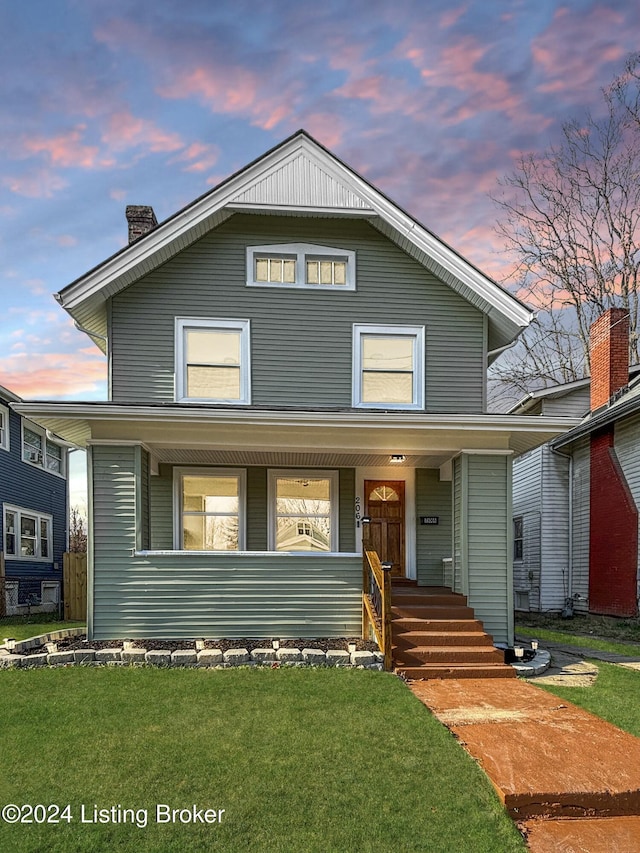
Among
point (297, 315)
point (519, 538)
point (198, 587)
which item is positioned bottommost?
point (519, 538)

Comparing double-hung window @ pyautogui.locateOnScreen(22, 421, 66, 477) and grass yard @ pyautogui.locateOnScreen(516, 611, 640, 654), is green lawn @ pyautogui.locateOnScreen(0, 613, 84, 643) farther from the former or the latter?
grass yard @ pyautogui.locateOnScreen(516, 611, 640, 654)

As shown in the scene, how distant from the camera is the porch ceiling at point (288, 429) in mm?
8828

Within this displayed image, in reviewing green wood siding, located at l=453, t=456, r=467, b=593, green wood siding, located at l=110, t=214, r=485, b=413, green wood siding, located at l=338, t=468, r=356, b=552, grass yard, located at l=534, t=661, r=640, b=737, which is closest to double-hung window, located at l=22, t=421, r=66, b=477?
green wood siding, located at l=110, t=214, r=485, b=413

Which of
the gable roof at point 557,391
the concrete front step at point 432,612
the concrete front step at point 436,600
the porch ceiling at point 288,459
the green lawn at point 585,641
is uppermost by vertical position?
the gable roof at point 557,391

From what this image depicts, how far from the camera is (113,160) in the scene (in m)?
13.1

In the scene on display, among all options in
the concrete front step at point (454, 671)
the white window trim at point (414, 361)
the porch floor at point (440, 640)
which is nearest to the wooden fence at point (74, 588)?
the white window trim at point (414, 361)

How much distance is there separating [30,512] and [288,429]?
14.3 m

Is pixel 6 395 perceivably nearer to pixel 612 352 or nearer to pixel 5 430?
pixel 5 430

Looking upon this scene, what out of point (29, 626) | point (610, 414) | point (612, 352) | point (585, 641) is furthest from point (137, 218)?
point (612, 352)

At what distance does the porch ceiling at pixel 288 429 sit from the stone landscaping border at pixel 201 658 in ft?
9.69

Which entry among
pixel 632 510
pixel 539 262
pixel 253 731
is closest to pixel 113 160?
pixel 253 731

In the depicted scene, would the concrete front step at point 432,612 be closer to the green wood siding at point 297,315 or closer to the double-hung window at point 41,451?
the green wood siding at point 297,315

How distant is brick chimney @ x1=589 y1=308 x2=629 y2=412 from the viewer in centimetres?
1609

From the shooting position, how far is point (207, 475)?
436 inches
